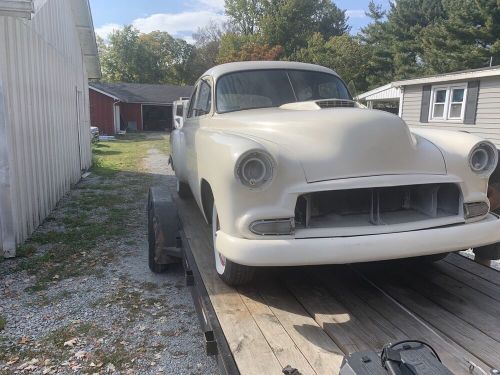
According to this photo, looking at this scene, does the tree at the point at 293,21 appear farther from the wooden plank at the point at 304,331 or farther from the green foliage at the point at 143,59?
the wooden plank at the point at 304,331

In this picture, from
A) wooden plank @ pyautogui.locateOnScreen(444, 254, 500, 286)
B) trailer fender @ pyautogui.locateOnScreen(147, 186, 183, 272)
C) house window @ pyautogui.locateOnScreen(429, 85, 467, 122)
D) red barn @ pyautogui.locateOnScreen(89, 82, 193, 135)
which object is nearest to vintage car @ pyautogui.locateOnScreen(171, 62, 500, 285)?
wooden plank @ pyautogui.locateOnScreen(444, 254, 500, 286)

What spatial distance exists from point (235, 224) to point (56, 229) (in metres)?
4.73

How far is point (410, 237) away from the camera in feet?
8.25

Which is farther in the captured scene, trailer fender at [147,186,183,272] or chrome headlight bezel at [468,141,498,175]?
trailer fender at [147,186,183,272]

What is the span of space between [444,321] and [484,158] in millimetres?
1193

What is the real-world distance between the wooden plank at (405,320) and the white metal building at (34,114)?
409 cm

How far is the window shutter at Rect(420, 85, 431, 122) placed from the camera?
16219mm

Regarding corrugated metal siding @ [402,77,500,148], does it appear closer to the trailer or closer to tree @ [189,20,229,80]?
the trailer

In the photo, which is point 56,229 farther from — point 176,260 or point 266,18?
point 266,18

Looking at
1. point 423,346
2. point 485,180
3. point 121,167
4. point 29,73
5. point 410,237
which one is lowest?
point 121,167

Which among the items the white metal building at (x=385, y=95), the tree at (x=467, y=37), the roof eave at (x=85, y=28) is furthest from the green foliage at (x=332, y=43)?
the roof eave at (x=85, y=28)

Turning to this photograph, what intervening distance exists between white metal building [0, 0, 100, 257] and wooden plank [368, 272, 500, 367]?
4356mm

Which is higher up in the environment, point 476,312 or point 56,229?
point 476,312

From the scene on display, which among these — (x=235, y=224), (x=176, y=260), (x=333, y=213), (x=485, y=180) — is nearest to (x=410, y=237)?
(x=333, y=213)
